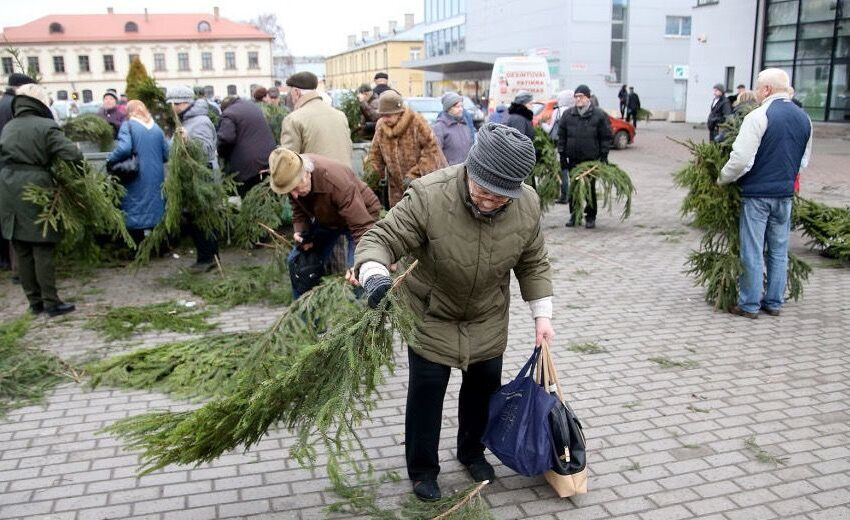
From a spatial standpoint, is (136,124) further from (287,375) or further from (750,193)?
(750,193)

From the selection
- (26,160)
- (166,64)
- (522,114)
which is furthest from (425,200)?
(166,64)

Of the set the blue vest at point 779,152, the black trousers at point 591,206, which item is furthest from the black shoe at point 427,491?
the black trousers at point 591,206

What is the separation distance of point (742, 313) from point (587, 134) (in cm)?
435

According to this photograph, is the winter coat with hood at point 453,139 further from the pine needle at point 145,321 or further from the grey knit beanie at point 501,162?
the grey knit beanie at point 501,162

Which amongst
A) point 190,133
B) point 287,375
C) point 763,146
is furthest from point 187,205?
point 763,146

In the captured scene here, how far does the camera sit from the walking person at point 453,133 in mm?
8375

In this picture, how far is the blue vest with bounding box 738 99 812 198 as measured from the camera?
19.1 feet

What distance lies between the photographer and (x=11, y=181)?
20.2ft

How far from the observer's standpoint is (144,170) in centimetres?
752

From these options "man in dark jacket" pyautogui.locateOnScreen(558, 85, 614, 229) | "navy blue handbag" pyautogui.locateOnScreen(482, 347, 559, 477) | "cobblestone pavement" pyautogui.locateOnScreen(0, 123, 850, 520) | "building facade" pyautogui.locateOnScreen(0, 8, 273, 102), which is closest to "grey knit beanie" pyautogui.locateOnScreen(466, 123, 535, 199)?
"navy blue handbag" pyautogui.locateOnScreen(482, 347, 559, 477)

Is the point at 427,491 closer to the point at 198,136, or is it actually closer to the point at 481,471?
the point at 481,471

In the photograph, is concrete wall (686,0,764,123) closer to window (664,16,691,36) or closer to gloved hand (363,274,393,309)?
window (664,16,691,36)

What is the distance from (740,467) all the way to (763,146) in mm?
3000

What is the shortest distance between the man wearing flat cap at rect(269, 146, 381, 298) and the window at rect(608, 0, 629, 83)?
127 ft
